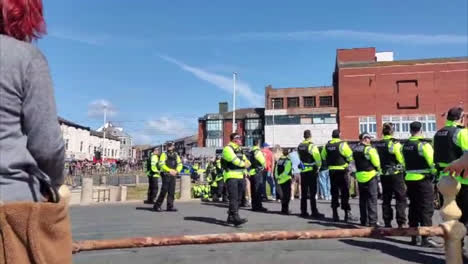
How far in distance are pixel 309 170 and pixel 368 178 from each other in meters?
2.23

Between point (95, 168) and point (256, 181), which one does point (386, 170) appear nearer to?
point (256, 181)

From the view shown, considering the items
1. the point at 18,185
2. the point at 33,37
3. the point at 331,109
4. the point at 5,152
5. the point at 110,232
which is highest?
the point at 331,109

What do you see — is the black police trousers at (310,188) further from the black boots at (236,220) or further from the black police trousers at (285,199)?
the black boots at (236,220)

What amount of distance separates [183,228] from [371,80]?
67.0 meters

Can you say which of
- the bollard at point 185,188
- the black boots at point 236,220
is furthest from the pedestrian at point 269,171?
the black boots at point 236,220

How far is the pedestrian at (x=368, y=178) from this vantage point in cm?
898

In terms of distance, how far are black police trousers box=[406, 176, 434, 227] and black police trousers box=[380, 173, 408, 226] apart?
700mm

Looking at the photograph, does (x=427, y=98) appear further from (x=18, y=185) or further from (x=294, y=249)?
(x=18, y=185)

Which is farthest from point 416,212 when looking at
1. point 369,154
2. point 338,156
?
point 338,156

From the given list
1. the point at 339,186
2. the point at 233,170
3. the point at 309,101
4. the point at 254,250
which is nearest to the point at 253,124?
the point at 309,101

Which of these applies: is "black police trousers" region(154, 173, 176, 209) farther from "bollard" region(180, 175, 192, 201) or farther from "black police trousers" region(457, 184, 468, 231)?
"black police trousers" region(457, 184, 468, 231)

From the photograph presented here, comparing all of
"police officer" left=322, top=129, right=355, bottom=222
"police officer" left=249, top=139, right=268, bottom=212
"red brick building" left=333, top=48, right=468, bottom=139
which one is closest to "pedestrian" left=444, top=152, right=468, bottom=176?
"police officer" left=322, top=129, right=355, bottom=222

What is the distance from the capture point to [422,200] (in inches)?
293

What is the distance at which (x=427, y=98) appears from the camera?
228 ft
